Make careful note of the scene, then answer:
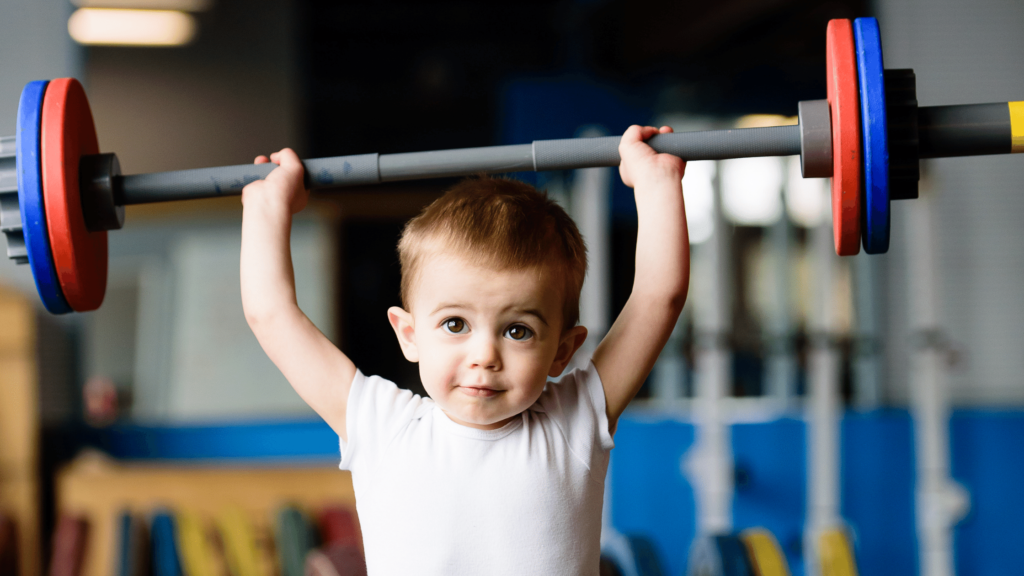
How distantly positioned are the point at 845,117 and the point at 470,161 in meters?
0.36

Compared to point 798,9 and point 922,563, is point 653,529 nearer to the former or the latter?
point 922,563

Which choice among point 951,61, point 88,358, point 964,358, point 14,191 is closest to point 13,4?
point 88,358

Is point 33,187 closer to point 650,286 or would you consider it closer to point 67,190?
point 67,190

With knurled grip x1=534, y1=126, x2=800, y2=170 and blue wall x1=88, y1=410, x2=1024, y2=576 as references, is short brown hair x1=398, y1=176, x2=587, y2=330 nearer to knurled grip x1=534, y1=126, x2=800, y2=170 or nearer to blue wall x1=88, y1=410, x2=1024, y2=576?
knurled grip x1=534, y1=126, x2=800, y2=170

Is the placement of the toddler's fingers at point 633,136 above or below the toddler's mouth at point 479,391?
above

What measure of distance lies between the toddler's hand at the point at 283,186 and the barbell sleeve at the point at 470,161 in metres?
0.01

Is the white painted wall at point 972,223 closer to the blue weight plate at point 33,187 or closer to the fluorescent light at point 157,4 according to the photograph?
the blue weight plate at point 33,187

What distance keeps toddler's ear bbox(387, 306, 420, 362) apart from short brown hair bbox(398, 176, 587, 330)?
0.01 metres

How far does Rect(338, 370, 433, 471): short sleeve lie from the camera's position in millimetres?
747

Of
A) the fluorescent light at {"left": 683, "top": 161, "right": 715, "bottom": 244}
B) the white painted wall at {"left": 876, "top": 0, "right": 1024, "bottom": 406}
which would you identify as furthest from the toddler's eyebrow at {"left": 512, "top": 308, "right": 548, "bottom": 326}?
the white painted wall at {"left": 876, "top": 0, "right": 1024, "bottom": 406}

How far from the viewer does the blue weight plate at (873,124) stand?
2.37ft

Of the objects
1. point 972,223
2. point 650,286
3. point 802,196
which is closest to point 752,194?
point 802,196

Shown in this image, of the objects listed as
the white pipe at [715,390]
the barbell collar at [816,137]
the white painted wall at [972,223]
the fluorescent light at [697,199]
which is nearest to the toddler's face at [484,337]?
the barbell collar at [816,137]

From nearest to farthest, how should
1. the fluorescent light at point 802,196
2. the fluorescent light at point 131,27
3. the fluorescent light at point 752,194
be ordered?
the fluorescent light at point 802,196 < the fluorescent light at point 752,194 < the fluorescent light at point 131,27
